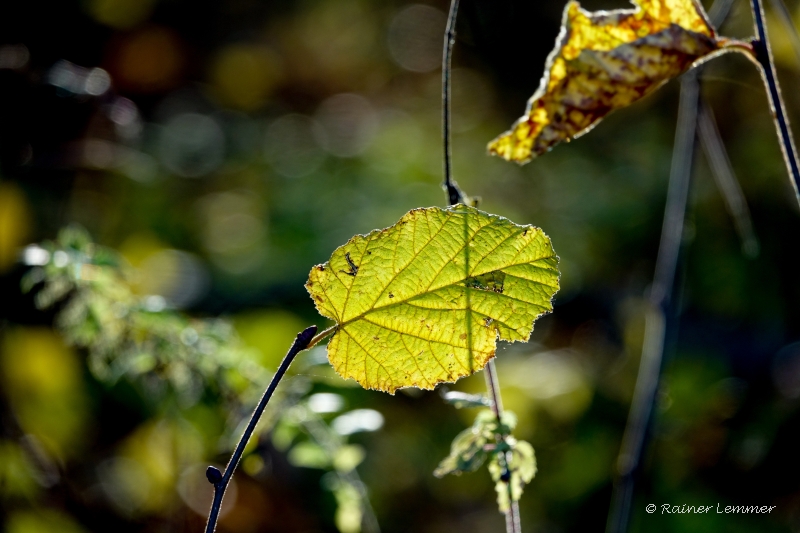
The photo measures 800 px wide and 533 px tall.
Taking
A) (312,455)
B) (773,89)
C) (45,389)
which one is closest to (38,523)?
(45,389)

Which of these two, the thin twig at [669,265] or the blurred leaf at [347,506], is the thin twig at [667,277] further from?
the blurred leaf at [347,506]

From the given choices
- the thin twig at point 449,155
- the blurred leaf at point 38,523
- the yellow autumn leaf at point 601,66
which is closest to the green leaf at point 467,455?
the thin twig at point 449,155

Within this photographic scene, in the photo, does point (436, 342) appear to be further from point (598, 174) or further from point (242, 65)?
point (242, 65)

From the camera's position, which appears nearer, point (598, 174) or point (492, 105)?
point (598, 174)

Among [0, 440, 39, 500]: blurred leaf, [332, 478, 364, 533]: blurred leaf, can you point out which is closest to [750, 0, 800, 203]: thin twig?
[332, 478, 364, 533]: blurred leaf

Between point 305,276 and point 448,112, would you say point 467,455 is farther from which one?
point 305,276

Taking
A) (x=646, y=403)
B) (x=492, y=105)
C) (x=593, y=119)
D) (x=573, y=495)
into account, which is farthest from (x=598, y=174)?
(x=593, y=119)
